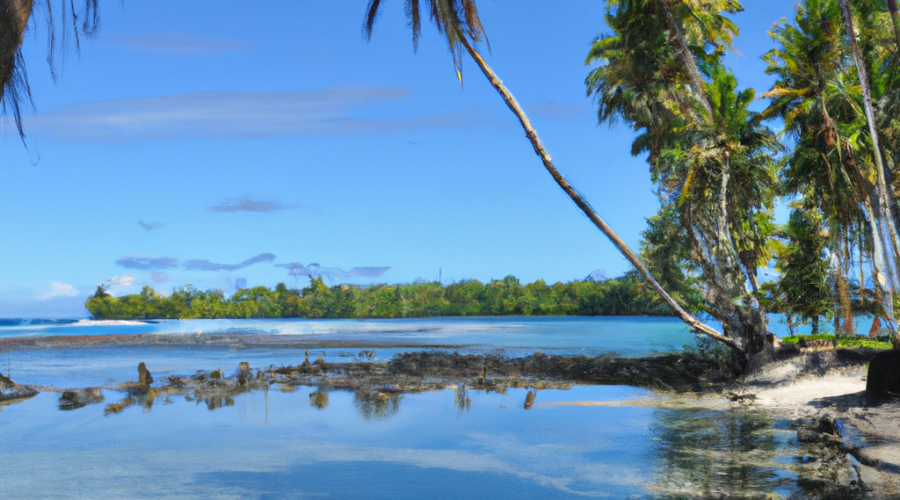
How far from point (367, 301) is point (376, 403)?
109730 millimetres

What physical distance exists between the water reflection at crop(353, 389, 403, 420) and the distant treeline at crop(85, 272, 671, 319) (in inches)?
3761

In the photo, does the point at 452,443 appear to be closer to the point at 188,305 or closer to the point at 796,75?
the point at 796,75

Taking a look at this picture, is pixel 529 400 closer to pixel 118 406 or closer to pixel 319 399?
pixel 319 399

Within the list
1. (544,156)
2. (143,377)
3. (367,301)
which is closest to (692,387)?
(544,156)

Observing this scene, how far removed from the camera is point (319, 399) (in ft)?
51.8

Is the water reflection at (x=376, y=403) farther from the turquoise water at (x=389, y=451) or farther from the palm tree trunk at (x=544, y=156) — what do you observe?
the palm tree trunk at (x=544, y=156)

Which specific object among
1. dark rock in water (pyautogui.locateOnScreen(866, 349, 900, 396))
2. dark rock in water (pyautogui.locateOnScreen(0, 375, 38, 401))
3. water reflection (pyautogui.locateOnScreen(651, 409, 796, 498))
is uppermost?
dark rock in water (pyautogui.locateOnScreen(866, 349, 900, 396))

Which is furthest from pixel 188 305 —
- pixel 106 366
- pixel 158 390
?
pixel 158 390

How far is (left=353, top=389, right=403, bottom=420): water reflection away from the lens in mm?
13977

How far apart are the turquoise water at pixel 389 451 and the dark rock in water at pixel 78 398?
32 cm

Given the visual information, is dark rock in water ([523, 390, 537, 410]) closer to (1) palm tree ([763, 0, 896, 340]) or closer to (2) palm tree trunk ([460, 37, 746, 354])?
(2) palm tree trunk ([460, 37, 746, 354])

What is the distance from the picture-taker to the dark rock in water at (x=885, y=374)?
10.9m

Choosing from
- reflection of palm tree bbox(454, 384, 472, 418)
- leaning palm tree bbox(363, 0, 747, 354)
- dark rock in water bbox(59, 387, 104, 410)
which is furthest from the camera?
dark rock in water bbox(59, 387, 104, 410)

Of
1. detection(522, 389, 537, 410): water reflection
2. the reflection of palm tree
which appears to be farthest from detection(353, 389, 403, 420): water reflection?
detection(522, 389, 537, 410): water reflection
